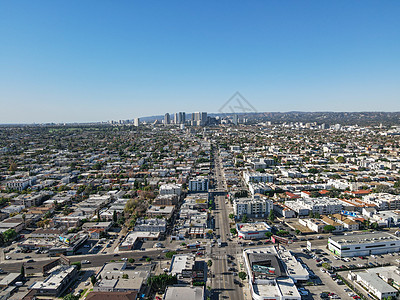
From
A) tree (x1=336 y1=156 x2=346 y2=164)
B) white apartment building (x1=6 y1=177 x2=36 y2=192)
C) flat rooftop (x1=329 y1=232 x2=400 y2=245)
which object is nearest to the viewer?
flat rooftop (x1=329 y1=232 x2=400 y2=245)

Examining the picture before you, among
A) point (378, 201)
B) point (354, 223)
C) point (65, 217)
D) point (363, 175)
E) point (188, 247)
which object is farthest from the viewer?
point (363, 175)

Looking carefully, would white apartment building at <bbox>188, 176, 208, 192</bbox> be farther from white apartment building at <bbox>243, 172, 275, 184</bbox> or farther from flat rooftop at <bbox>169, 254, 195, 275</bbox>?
flat rooftop at <bbox>169, 254, 195, 275</bbox>

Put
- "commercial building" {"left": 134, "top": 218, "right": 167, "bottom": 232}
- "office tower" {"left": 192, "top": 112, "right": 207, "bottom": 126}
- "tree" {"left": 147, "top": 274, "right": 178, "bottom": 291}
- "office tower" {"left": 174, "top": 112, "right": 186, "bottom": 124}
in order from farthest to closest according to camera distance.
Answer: "office tower" {"left": 174, "top": 112, "right": 186, "bottom": 124}, "office tower" {"left": 192, "top": 112, "right": 207, "bottom": 126}, "commercial building" {"left": 134, "top": 218, "right": 167, "bottom": 232}, "tree" {"left": 147, "top": 274, "right": 178, "bottom": 291}

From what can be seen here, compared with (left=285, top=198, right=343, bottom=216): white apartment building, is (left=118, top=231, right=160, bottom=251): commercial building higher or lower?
lower

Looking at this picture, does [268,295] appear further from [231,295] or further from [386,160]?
[386,160]

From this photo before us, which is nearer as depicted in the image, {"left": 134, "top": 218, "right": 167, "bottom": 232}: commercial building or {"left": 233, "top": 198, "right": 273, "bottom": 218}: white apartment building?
{"left": 134, "top": 218, "right": 167, "bottom": 232}: commercial building

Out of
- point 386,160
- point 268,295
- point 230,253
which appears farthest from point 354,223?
point 386,160

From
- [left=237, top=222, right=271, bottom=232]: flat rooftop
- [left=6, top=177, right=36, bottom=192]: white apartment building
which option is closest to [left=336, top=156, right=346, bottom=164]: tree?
[left=237, top=222, right=271, bottom=232]: flat rooftop

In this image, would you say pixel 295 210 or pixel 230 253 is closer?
pixel 230 253
